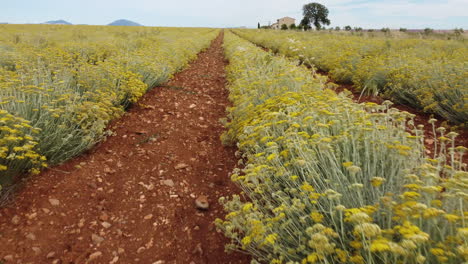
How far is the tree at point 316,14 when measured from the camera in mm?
69938

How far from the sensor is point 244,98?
4055mm

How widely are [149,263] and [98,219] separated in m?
0.80

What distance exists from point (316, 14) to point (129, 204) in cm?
7815

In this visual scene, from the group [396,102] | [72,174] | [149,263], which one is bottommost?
[149,263]

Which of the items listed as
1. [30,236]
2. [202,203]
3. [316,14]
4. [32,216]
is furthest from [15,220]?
[316,14]

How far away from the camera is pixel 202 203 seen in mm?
2963

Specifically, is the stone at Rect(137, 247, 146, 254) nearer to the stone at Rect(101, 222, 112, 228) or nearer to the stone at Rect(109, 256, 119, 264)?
the stone at Rect(109, 256, 119, 264)

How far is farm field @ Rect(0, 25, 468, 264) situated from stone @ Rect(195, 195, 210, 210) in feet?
0.05

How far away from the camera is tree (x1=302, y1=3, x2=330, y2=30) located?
69.9 metres

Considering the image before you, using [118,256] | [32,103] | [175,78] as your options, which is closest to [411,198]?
[118,256]

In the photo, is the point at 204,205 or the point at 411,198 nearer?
the point at 411,198

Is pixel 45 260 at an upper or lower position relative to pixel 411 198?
lower

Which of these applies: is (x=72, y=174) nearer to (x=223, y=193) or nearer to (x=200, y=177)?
(x=200, y=177)

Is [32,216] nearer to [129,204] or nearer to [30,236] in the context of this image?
[30,236]
